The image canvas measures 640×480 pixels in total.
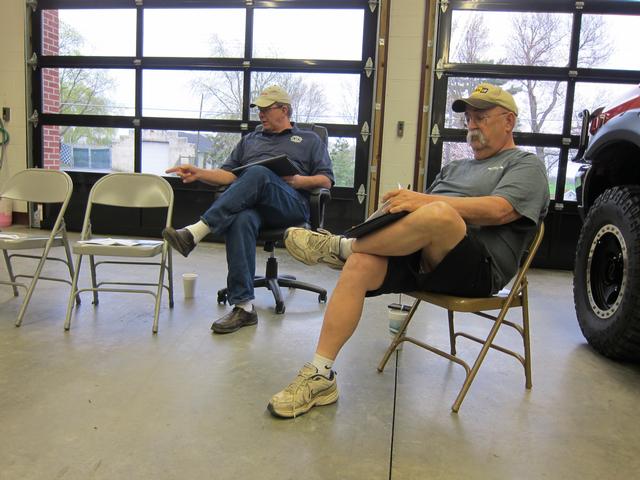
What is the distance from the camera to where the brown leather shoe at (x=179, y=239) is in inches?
89.7

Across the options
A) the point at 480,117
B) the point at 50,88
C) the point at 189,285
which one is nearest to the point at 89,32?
the point at 50,88

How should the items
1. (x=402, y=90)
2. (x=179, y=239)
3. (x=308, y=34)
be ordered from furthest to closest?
(x=308, y=34), (x=402, y=90), (x=179, y=239)

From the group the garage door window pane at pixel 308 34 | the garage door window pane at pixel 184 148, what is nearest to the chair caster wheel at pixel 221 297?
the garage door window pane at pixel 184 148

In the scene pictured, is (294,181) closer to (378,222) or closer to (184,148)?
(378,222)

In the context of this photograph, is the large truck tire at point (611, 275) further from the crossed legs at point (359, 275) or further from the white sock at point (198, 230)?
the white sock at point (198, 230)

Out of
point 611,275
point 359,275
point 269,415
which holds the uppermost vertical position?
point 359,275

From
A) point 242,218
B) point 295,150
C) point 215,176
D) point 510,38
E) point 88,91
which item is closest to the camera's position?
point 242,218

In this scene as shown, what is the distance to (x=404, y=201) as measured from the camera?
160 cm

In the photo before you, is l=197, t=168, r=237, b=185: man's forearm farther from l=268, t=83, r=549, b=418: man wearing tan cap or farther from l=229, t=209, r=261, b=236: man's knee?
l=268, t=83, r=549, b=418: man wearing tan cap

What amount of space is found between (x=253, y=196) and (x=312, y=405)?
3.98 feet

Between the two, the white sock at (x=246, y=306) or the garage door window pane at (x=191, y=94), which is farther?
the garage door window pane at (x=191, y=94)

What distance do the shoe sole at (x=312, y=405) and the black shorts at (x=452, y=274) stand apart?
376mm

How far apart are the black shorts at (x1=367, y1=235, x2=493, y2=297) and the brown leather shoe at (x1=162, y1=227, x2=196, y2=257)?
1.00 m

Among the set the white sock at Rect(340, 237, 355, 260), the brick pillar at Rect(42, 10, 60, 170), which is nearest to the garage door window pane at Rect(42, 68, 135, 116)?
the brick pillar at Rect(42, 10, 60, 170)
